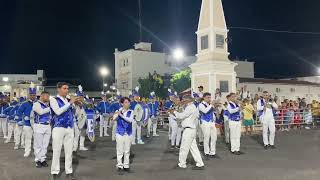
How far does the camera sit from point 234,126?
1359cm

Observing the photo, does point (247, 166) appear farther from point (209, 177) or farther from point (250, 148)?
point (250, 148)

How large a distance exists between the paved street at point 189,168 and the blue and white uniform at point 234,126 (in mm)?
421

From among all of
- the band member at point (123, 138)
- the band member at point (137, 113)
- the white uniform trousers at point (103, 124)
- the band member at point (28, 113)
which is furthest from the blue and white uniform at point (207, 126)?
the white uniform trousers at point (103, 124)

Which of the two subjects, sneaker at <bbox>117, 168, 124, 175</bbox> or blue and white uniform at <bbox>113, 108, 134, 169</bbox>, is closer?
sneaker at <bbox>117, 168, 124, 175</bbox>

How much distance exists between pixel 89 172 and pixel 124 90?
204 feet

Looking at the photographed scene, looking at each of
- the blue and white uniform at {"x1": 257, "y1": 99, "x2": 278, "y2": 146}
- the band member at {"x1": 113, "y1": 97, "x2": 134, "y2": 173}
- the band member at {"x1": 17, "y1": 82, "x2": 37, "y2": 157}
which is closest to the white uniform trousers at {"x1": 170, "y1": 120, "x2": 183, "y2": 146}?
the blue and white uniform at {"x1": 257, "y1": 99, "x2": 278, "y2": 146}

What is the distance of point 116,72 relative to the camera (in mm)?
76312

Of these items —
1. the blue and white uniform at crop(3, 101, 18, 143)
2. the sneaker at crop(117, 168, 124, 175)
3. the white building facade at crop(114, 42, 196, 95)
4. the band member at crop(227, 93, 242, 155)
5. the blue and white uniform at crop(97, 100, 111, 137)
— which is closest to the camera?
the sneaker at crop(117, 168, 124, 175)

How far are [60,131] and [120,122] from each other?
5.58ft

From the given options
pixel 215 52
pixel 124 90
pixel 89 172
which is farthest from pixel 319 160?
pixel 124 90

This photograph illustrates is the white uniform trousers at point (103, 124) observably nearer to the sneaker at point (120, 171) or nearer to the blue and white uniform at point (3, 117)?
the blue and white uniform at point (3, 117)

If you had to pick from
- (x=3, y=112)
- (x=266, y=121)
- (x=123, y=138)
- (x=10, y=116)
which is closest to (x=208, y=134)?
(x=266, y=121)

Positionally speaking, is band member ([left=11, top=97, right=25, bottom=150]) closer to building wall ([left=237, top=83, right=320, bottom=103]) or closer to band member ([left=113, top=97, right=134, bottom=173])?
band member ([left=113, top=97, right=134, bottom=173])

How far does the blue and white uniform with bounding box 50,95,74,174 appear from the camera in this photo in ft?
29.9
